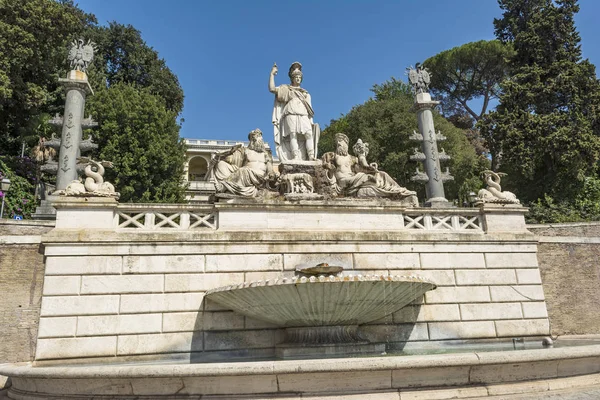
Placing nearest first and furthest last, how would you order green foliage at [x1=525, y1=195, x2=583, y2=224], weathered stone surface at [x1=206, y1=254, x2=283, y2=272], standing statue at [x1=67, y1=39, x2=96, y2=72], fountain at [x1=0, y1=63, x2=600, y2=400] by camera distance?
fountain at [x1=0, y1=63, x2=600, y2=400] < weathered stone surface at [x1=206, y1=254, x2=283, y2=272] < standing statue at [x1=67, y1=39, x2=96, y2=72] < green foliage at [x1=525, y1=195, x2=583, y2=224]

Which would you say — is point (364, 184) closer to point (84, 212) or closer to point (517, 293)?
point (517, 293)

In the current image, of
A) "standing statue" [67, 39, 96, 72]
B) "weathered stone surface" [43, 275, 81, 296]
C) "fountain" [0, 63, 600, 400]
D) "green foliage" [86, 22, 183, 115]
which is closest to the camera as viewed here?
"fountain" [0, 63, 600, 400]

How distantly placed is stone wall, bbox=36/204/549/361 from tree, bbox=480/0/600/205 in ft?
53.7

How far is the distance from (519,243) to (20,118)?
31992 mm

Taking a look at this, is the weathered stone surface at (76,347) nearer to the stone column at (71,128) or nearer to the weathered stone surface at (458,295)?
the weathered stone surface at (458,295)

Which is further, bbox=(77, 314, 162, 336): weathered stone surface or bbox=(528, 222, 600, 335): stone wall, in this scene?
bbox=(528, 222, 600, 335): stone wall

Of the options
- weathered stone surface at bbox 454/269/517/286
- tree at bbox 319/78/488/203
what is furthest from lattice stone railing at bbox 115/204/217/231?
tree at bbox 319/78/488/203

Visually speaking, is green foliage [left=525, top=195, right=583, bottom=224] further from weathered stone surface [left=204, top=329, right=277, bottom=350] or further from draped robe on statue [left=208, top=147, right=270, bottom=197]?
weathered stone surface [left=204, top=329, right=277, bottom=350]

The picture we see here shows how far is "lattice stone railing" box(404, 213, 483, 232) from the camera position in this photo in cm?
1299

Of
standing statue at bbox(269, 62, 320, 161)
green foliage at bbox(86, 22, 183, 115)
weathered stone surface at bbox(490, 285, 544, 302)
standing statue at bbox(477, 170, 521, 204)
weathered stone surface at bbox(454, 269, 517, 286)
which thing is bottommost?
weathered stone surface at bbox(490, 285, 544, 302)

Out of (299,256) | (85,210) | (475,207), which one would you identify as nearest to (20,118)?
(85,210)

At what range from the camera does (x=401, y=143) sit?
34.3 meters

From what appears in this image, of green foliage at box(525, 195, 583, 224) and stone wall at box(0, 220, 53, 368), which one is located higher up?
green foliage at box(525, 195, 583, 224)

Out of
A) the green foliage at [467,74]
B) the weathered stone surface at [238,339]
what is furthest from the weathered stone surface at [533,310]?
the green foliage at [467,74]
